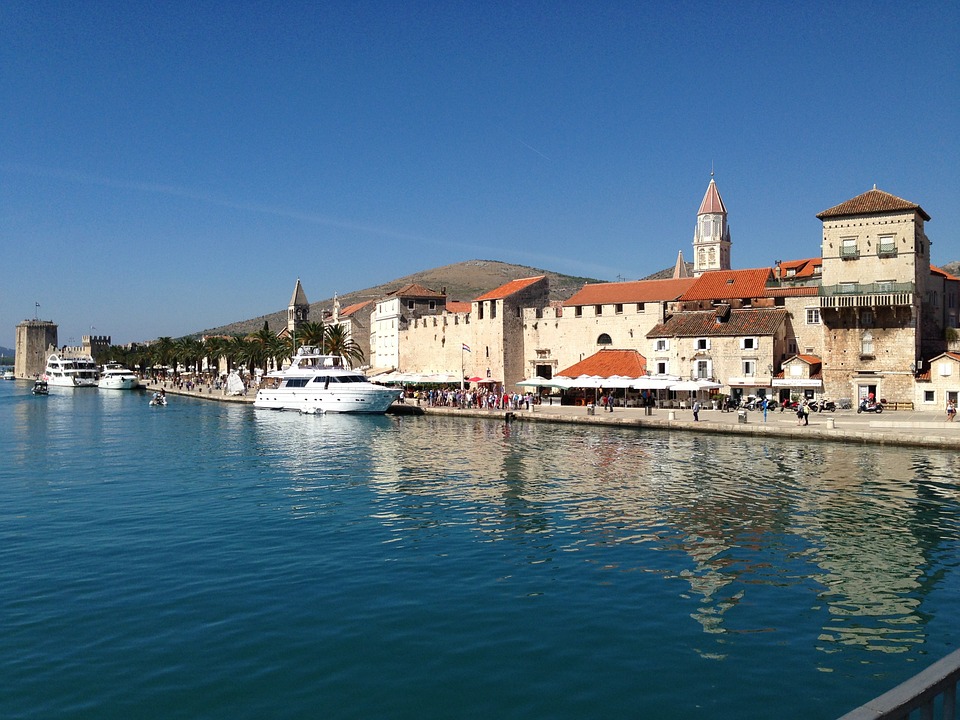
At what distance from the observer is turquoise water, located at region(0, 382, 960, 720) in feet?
29.3

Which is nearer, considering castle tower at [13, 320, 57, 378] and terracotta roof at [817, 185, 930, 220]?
terracotta roof at [817, 185, 930, 220]

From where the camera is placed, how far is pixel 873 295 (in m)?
38.6

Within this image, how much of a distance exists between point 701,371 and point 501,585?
3419cm

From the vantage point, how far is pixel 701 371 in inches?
1758

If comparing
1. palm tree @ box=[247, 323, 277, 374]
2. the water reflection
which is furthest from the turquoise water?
palm tree @ box=[247, 323, 277, 374]

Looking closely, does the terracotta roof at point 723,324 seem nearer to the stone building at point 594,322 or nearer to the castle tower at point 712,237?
the stone building at point 594,322

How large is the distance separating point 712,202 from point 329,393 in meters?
44.8

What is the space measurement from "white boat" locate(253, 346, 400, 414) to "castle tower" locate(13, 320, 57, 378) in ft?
396

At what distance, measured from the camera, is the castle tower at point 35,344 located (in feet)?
501

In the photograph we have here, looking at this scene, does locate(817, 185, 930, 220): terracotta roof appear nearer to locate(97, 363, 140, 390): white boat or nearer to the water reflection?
the water reflection

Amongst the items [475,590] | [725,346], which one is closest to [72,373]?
[725,346]

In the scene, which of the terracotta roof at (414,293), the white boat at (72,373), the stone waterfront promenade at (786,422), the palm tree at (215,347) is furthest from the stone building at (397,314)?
the white boat at (72,373)

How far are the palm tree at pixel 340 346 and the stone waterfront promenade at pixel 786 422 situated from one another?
67.5 ft

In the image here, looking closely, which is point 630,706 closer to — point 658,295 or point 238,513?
point 238,513
